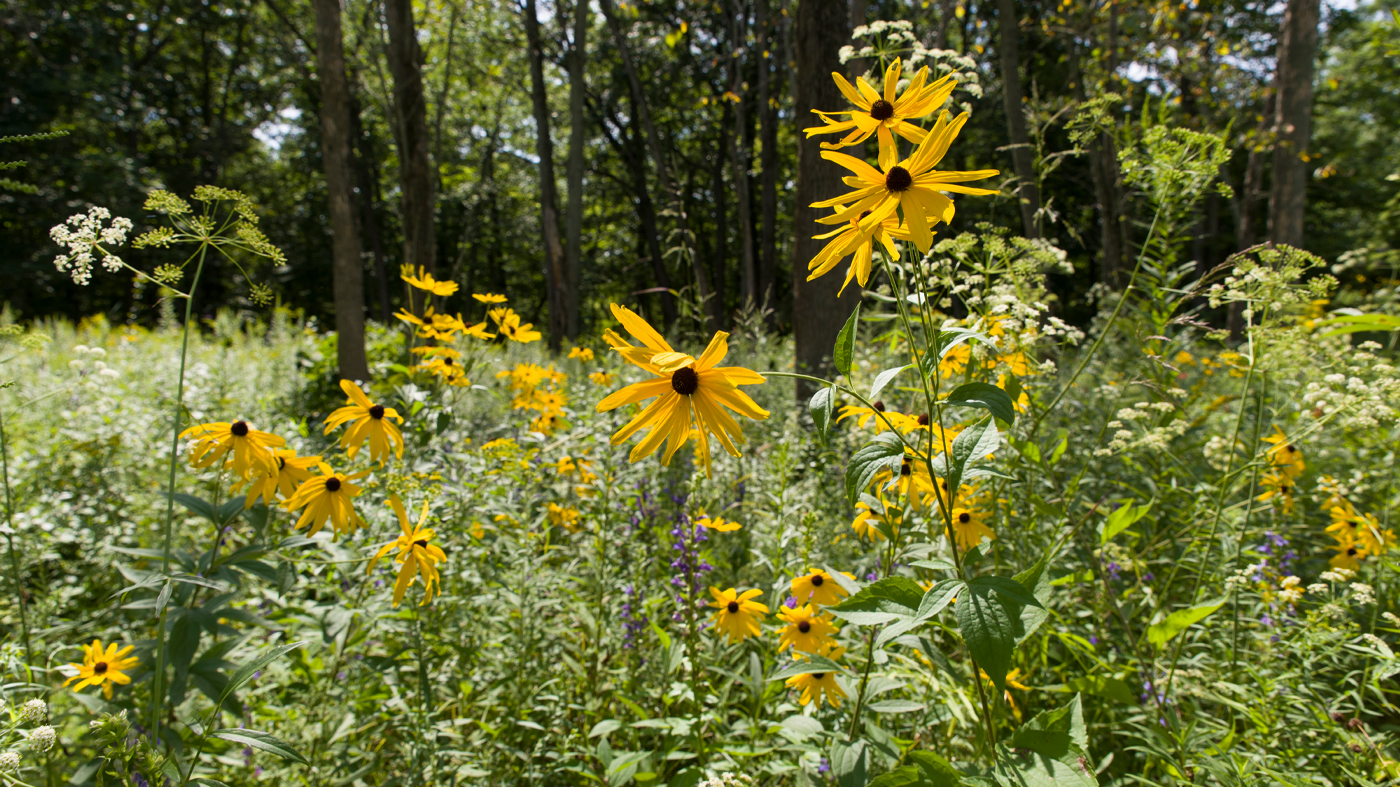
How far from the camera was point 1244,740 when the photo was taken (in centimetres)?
163

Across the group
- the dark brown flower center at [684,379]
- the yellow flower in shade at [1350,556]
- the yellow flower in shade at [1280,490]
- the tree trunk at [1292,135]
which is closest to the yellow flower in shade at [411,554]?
the dark brown flower center at [684,379]

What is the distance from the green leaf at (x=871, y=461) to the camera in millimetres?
922

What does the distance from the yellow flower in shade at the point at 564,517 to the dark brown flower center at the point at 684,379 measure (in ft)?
5.40

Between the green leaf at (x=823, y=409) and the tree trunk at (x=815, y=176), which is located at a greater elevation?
the tree trunk at (x=815, y=176)

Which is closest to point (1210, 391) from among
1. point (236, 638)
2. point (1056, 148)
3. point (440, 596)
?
point (440, 596)

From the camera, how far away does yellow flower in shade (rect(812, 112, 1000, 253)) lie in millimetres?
936

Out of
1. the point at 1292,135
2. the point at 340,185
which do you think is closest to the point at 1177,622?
the point at 340,185

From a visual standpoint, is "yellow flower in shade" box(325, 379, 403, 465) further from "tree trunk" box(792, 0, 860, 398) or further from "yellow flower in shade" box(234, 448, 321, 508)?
"tree trunk" box(792, 0, 860, 398)

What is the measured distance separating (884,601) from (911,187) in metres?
0.67

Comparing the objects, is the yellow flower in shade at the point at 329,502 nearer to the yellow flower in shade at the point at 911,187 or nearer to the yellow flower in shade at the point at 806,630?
the yellow flower in shade at the point at 806,630

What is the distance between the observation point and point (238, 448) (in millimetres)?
1534

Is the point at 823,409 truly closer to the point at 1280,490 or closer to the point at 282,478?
the point at 282,478

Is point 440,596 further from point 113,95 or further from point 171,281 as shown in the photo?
point 113,95

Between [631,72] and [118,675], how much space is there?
12.2m
